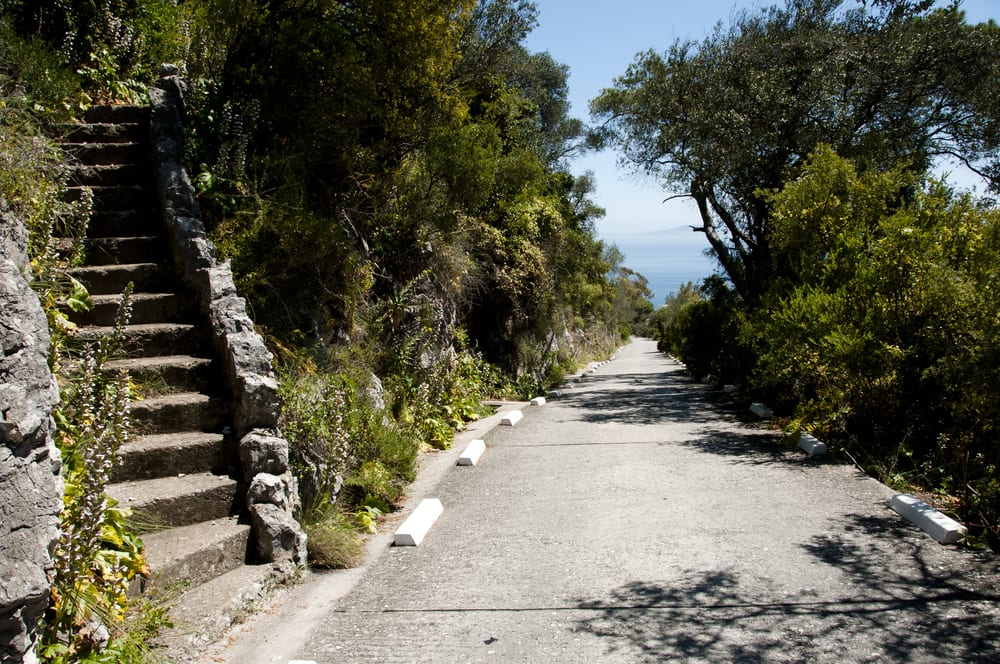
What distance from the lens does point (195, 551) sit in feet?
12.8

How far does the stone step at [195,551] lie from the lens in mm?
3717

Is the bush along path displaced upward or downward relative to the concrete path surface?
upward

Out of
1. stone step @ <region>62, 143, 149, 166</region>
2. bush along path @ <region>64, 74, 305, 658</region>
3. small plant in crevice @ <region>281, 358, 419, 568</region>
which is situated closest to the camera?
bush along path @ <region>64, 74, 305, 658</region>

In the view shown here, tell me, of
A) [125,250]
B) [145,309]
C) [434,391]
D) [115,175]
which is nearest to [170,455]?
[145,309]

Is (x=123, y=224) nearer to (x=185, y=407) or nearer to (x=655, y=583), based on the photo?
(x=185, y=407)

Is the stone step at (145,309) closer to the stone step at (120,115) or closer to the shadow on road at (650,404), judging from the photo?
the stone step at (120,115)

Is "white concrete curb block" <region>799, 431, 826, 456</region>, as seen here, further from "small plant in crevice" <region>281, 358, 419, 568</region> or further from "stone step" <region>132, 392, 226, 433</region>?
"stone step" <region>132, 392, 226, 433</region>

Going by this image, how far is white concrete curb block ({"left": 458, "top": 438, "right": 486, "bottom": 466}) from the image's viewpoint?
26.0 ft

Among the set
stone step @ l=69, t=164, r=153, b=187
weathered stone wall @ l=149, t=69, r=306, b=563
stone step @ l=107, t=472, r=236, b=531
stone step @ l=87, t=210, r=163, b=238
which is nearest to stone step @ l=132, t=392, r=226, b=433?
weathered stone wall @ l=149, t=69, r=306, b=563

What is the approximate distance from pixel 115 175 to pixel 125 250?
1.34m

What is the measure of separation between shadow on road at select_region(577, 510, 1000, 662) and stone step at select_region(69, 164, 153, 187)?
20.1ft

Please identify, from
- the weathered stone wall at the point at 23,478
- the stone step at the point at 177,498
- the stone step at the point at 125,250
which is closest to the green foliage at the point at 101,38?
the stone step at the point at 125,250

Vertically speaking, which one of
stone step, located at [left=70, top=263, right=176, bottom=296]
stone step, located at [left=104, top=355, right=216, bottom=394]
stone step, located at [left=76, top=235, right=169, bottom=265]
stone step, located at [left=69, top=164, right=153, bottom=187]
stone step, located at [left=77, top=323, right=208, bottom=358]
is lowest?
stone step, located at [left=104, top=355, right=216, bottom=394]

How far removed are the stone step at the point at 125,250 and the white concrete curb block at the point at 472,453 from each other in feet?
12.1
